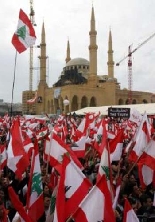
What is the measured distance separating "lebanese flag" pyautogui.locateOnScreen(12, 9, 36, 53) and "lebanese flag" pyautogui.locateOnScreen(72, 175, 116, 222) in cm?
694

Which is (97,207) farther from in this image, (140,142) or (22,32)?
(22,32)

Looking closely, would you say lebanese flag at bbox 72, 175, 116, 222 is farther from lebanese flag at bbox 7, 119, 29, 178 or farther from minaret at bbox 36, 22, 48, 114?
minaret at bbox 36, 22, 48, 114

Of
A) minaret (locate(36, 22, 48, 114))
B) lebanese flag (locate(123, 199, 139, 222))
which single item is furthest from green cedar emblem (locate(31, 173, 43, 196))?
minaret (locate(36, 22, 48, 114))

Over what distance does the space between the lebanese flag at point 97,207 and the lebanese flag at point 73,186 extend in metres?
0.44

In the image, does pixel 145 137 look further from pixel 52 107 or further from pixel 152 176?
pixel 52 107

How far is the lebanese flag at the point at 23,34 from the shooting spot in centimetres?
973

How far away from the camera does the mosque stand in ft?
190

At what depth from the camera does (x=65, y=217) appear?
3523 mm

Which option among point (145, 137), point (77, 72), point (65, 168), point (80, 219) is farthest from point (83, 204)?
point (77, 72)

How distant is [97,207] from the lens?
10.7ft

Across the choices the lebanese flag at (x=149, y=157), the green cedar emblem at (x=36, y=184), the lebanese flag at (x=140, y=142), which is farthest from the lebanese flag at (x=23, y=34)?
the green cedar emblem at (x=36, y=184)

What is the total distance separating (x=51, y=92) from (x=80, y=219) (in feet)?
201

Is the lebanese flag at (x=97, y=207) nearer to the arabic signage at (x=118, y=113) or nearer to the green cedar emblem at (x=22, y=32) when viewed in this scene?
the green cedar emblem at (x=22, y=32)

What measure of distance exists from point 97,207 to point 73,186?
0.59 meters
